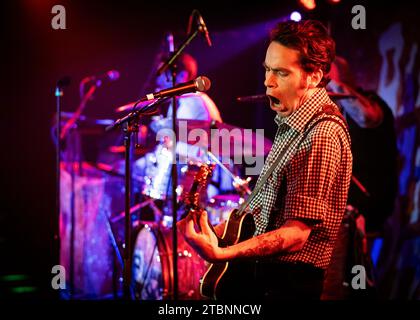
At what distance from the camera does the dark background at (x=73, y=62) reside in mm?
5891

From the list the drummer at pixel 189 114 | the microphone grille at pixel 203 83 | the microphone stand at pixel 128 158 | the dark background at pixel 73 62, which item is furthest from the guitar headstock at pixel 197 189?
the dark background at pixel 73 62

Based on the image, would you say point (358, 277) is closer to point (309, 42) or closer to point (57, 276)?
point (309, 42)

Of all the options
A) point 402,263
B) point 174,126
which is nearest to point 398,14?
point 402,263

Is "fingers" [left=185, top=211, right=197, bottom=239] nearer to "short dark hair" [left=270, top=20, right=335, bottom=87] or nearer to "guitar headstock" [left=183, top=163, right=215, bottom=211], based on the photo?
"guitar headstock" [left=183, top=163, right=215, bottom=211]

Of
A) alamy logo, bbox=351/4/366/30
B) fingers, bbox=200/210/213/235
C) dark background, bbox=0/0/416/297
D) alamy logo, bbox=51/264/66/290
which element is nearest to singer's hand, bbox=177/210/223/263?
fingers, bbox=200/210/213/235

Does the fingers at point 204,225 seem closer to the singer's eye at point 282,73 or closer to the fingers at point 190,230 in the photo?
the fingers at point 190,230

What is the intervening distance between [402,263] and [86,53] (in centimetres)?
463

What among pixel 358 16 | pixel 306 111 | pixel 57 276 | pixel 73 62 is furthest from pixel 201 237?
pixel 73 62

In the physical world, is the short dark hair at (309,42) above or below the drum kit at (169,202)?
above

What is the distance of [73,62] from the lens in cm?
677

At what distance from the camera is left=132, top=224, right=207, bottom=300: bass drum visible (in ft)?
14.9

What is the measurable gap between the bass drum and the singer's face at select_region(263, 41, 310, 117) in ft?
7.33

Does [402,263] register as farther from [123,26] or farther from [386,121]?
[123,26]

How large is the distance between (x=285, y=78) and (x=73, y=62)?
189 inches
